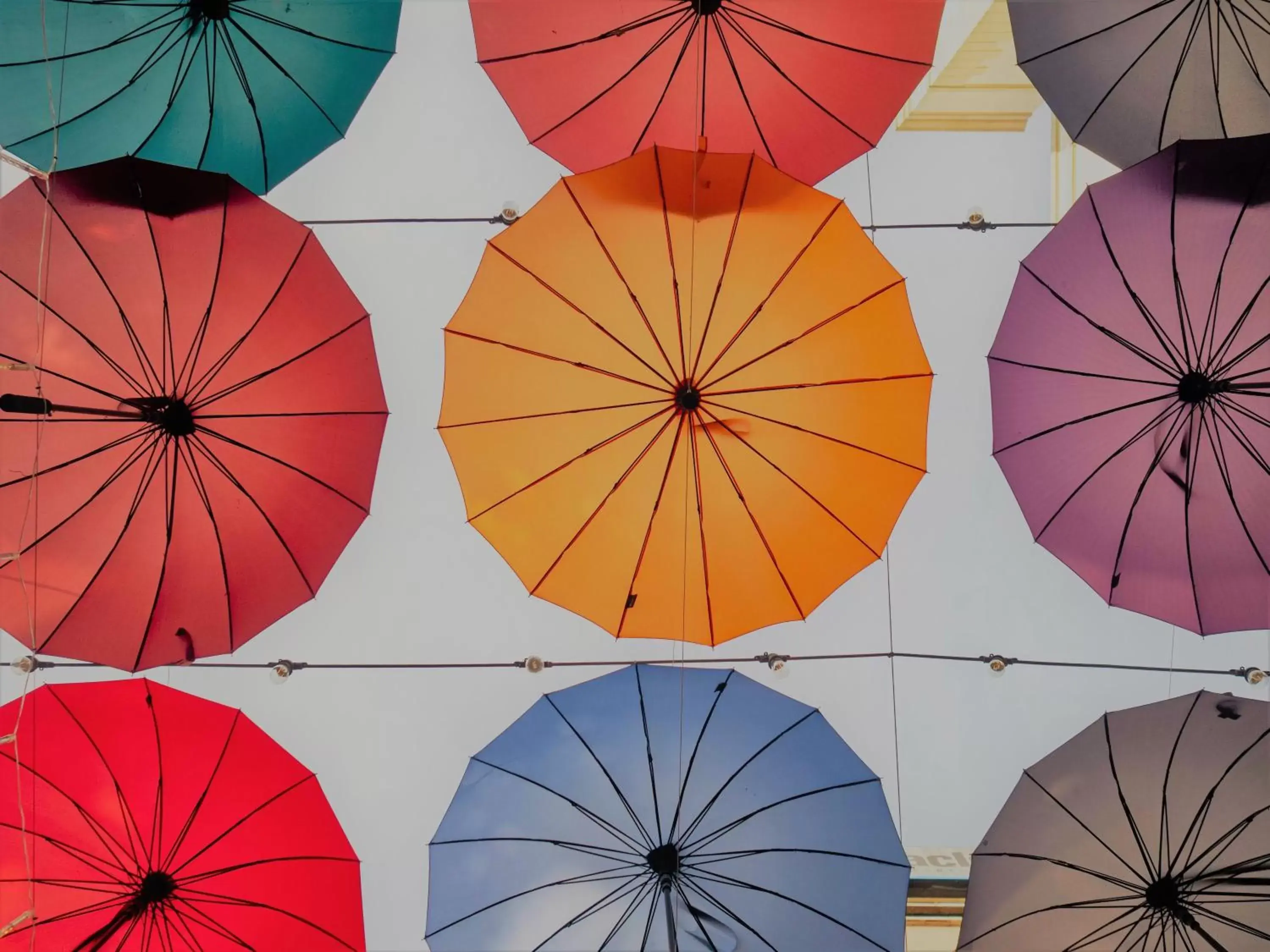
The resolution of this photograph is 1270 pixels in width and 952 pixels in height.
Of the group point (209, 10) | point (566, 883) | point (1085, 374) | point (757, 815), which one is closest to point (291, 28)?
point (209, 10)

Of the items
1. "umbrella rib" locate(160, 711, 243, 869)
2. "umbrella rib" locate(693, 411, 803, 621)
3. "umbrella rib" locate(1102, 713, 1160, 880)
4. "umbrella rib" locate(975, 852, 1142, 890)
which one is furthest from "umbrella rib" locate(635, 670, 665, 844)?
"umbrella rib" locate(1102, 713, 1160, 880)

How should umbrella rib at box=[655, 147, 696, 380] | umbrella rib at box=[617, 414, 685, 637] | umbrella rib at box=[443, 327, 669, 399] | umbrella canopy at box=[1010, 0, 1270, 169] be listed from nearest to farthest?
umbrella rib at box=[655, 147, 696, 380] < umbrella rib at box=[443, 327, 669, 399] < umbrella rib at box=[617, 414, 685, 637] < umbrella canopy at box=[1010, 0, 1270, 169]

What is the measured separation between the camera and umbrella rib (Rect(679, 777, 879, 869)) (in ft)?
13.8

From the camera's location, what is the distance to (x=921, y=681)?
535 cm

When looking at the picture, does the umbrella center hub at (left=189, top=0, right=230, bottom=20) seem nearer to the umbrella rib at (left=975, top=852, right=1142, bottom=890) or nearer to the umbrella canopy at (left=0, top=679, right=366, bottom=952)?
the umbrella canopy at (left=0, top=679, right=366, bottom=952)

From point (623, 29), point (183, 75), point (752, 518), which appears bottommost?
point (752, 518)

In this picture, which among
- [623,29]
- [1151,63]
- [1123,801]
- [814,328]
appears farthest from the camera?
[1151,63]

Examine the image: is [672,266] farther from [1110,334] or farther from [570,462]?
[1110,334]

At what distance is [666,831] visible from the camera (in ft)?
13.9

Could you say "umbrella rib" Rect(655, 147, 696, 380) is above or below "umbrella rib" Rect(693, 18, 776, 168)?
below

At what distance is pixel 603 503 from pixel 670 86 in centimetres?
201

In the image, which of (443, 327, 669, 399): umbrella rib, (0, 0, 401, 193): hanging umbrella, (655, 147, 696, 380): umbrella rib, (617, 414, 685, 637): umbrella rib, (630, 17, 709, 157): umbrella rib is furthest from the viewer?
(630, 17, 709, 157): umbrella rib

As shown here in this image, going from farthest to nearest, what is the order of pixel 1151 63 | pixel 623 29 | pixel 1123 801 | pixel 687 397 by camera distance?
pixel 1151 63
pixel 1123 801
pixel 623 29
pixel 687 397

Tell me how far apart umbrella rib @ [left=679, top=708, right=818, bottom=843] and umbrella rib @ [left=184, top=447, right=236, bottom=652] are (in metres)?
2.28
